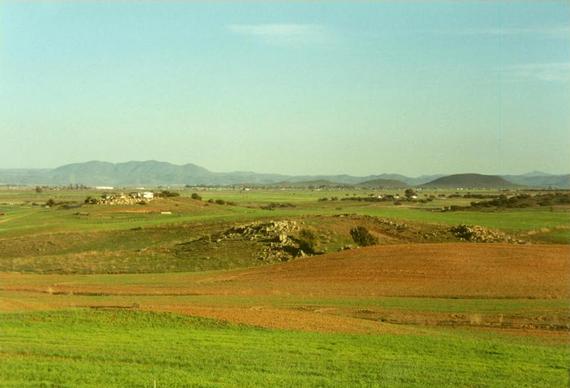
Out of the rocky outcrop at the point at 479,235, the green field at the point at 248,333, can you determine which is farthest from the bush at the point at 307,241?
the rocky outcrop at the point at 479,235

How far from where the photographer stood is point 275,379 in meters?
17.9

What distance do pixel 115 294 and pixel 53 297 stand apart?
341 centimetres

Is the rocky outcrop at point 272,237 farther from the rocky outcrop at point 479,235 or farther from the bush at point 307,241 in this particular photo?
the rocky outcrop at point 479,235

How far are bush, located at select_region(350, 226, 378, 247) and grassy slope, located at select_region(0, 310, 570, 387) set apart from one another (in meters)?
46.1

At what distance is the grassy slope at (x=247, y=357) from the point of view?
17969 millimetres

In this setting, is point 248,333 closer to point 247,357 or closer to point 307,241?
point 247,357

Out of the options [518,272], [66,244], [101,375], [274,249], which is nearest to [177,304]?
[101,375]

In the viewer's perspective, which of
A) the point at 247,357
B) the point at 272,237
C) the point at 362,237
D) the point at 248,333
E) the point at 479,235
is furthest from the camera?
the point at 479,235

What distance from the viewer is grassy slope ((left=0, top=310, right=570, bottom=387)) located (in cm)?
1797

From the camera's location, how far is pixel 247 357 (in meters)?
20.6

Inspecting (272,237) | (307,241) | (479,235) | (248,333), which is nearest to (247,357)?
(248,333)

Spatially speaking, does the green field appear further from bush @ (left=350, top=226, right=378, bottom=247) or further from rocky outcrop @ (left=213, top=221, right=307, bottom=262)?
bush @ (left=350, top=226, right=378, bottom=247)

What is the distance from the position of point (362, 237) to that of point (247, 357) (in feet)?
178

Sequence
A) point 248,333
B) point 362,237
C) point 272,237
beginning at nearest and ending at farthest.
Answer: point 248,333, point 272,237, point 362,237
